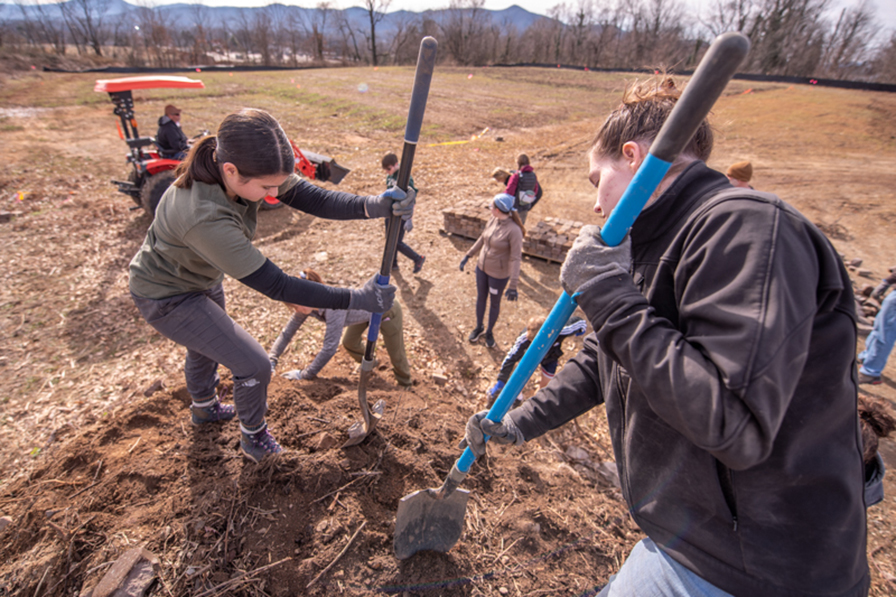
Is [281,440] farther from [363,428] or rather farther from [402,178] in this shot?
[402,178]

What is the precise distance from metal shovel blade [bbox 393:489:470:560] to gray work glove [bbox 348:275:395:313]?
3.41 ft

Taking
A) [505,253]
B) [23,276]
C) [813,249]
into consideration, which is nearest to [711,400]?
[813,249]

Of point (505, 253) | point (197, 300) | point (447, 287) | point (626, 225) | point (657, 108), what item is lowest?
point (447, 287)

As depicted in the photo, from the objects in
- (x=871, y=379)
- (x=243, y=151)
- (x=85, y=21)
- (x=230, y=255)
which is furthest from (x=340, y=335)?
(x=85, y=21)

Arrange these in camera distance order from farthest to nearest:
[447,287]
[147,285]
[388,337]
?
[447,287]
[388,337]
[147,285]

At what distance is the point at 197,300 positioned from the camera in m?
2.43

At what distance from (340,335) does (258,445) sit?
100 centimetres

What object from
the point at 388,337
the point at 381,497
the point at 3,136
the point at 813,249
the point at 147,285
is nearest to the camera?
the point at 813,249

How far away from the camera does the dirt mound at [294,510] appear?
217 cm

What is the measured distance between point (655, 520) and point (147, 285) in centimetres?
271

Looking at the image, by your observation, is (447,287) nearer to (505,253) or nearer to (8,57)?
(505,253)

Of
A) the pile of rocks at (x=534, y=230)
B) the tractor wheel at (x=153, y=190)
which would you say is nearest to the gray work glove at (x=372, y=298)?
the pile of rocks at (x=534, y=230)

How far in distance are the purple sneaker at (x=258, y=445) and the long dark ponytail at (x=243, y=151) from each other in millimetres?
1571

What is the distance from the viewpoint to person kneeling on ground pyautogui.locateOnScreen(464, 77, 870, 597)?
0.87 m
